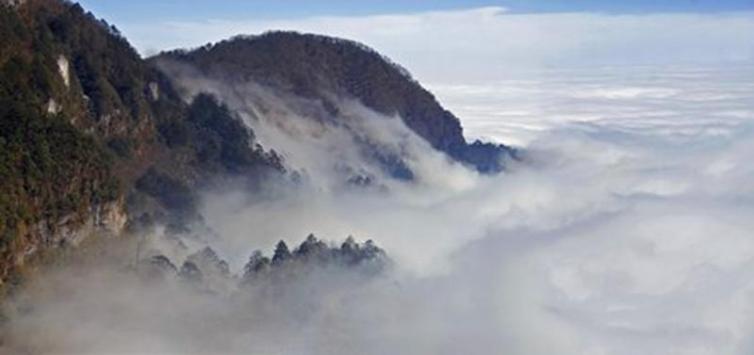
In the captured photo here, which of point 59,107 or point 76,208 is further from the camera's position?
point 59,107

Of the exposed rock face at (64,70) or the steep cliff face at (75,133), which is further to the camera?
the exposed rock face at (64,70)

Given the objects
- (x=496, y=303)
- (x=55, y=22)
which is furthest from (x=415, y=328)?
(x=55, y=22)

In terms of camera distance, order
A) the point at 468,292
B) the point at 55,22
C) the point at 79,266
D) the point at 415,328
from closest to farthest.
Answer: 1. the point at 79,266
2. the point at 415,328
3. the point at 55,22
4. the point at 468,292

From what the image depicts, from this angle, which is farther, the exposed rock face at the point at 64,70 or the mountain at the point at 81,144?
the exposed rock face at the point at 64,70

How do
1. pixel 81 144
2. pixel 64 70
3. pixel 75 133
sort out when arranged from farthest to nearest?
1. pixel 64 70
2. pixel 75 133
3. pixel 81 144

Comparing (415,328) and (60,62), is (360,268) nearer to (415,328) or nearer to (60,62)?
(415,328)

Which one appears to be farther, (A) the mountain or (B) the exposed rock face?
(B) the exposed rock face

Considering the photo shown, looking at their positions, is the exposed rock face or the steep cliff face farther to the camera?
the exposed rock face

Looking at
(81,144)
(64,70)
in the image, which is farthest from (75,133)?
(64,70)

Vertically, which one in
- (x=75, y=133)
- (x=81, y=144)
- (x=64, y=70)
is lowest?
(x=81, y=144)

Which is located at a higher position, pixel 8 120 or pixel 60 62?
pixel 60 62

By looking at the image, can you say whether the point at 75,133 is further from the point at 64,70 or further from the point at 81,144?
the point at 64,70
